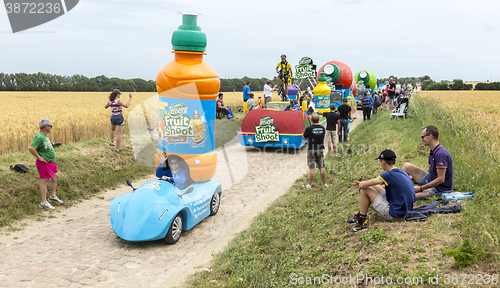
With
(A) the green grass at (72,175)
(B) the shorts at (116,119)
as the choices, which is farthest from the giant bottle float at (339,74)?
(B) the shorts at (116,119)

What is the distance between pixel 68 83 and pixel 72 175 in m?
59.3

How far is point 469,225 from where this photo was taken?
191 inches

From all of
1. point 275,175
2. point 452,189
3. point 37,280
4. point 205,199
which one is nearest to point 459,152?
point 452,189

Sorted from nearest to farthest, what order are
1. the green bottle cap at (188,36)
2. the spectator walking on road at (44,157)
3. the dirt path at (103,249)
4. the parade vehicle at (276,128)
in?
the dirt path at (103,249)
the green bottle cap at (188,36)
the spectator walking on road at (44,157)
the parade vehicle at (276,128)

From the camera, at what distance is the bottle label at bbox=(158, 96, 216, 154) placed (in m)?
7.43

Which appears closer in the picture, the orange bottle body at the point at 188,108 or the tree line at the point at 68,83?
the orange bottle body at the point at 188,108

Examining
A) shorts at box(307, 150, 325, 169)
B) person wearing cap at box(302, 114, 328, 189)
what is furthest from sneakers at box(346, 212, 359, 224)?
shorts at box(307, 150, 325, 169)

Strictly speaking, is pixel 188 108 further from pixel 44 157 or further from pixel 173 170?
pixel 44 157

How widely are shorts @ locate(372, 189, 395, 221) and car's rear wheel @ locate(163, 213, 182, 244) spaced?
380 centimetres

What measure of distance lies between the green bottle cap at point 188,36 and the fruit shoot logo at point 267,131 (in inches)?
295

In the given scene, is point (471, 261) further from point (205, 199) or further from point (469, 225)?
point (205, 199)

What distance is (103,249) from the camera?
6422mm

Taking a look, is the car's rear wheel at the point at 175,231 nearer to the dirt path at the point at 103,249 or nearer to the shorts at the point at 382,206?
the dirt path at the point at 103,249

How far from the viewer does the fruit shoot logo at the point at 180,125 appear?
7.42m
